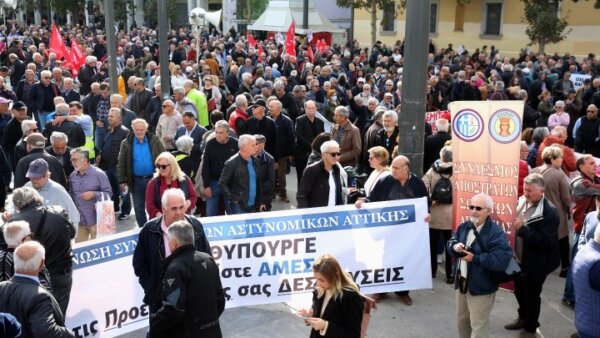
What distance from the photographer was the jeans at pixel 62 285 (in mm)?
5562

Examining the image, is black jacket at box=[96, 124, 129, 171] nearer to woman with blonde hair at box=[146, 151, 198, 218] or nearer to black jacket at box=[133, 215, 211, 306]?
woman with blonde hair at box=[146, 151, 198, 218]

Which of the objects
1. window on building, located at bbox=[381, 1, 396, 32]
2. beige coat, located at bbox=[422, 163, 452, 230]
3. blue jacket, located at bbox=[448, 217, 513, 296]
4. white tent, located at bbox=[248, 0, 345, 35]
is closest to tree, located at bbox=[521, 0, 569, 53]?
window on building, located at bbox=[381, 1, 396, 32]

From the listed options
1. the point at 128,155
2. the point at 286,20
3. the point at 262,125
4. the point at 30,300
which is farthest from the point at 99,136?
the point at 286,20

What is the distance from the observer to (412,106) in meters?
7.15

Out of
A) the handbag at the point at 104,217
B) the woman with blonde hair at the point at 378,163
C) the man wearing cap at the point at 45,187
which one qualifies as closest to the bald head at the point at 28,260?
the man wearing cap at the point at 45,187

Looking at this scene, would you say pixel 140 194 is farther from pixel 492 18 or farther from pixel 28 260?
pixel 492 18

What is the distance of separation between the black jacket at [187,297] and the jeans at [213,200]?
13.5ft

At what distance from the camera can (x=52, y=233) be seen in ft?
18.1

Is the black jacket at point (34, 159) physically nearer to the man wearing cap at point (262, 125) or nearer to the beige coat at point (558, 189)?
the man wearing cap at point (262, 125)

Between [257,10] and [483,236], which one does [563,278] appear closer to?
[483,236]

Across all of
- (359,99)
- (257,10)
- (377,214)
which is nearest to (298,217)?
(377,214)

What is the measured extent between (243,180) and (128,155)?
1.76m

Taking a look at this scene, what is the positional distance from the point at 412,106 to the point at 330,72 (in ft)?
32.7

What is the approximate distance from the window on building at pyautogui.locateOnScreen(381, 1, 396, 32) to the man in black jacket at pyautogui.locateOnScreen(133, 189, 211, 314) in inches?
1097
